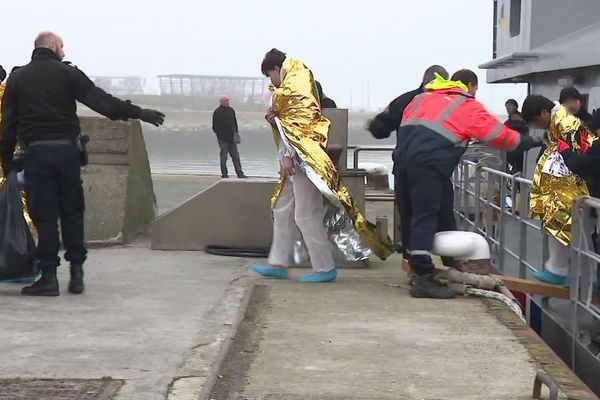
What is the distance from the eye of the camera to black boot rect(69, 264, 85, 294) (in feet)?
21.2

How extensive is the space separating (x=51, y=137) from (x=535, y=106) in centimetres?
319

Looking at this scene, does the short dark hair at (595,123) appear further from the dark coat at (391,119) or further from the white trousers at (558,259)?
the dark coat at (391,119)

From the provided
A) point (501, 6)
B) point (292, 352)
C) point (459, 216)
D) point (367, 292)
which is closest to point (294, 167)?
point (367, 292)

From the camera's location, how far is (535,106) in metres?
6.91

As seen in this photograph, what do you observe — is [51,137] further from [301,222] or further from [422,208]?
[422,208]

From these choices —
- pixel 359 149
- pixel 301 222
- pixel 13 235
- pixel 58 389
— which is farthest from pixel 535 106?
pixel 359 149

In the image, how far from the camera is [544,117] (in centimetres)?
692

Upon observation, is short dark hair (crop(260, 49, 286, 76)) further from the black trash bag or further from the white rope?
the white rope

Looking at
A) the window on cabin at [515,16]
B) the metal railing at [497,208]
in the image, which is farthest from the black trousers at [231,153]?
the metal railing at [497,208]

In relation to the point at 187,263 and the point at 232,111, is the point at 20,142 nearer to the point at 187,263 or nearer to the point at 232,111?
the point at 187,263

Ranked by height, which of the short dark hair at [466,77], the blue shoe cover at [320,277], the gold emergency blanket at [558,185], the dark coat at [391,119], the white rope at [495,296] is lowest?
the blue shoe cover at [320,277]

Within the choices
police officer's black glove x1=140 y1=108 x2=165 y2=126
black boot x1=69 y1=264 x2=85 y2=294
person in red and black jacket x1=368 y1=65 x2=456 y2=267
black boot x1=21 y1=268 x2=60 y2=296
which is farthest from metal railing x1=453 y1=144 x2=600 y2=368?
black boot x1=21 y1=268 x2=60 y2=296

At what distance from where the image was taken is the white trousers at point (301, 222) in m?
7.05

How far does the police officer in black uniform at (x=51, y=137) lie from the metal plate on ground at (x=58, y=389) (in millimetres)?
2066
